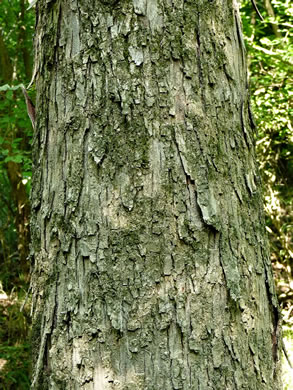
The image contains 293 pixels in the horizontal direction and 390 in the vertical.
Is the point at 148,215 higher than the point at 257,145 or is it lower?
higher

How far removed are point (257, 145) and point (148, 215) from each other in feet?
18.6

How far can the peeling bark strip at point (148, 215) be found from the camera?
3.81ft

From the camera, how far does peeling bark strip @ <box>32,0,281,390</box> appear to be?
1161 mm

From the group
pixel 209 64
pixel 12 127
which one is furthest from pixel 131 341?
pixel 12 127

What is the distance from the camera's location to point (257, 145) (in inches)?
259

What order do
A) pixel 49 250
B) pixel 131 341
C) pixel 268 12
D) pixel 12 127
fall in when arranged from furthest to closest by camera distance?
pixel 268 12
pixel 12 127
pixel 49 250
pixel 131 341

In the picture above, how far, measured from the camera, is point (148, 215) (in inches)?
46.4

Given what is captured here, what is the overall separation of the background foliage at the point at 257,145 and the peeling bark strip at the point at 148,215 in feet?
12.4

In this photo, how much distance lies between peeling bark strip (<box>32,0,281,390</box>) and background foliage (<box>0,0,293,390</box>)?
379 centimetres

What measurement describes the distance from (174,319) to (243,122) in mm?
566

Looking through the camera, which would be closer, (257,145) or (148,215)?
(148,215)

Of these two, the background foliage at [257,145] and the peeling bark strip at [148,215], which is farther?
the background foliage at [257,145]

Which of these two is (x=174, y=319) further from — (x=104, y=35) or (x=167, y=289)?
(x=104, y=35)

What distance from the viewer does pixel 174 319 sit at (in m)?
1.16
